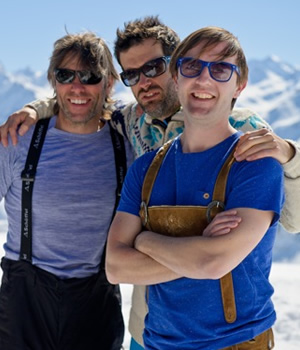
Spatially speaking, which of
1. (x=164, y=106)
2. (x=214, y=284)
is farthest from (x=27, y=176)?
(x=214, y=284)

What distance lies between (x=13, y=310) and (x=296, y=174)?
223cm

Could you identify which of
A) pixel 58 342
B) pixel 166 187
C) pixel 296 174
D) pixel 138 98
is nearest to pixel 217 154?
pixel 166 187

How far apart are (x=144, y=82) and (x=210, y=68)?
124 cm

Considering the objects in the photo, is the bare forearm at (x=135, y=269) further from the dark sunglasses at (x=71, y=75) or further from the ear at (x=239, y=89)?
the dark sunglasses at (x=71, y=75)

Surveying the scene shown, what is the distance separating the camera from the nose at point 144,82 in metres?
3.91

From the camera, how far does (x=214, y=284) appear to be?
261 cm

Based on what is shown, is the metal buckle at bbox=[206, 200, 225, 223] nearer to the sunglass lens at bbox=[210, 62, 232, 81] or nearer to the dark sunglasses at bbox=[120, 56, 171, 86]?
the sunglass lens at bbox=[210, 62, 232, 81]

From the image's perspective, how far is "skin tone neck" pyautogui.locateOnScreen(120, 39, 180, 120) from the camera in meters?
3.82

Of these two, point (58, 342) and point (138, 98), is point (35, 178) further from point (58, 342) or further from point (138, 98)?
point (58, 342)

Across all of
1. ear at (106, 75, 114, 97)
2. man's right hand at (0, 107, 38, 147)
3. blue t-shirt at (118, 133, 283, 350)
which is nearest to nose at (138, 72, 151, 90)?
ear at (106, 75, 114, 97)

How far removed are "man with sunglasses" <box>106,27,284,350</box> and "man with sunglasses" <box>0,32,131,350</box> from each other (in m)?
1.14

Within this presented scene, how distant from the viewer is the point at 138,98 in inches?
156

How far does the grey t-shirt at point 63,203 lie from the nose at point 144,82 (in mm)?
628

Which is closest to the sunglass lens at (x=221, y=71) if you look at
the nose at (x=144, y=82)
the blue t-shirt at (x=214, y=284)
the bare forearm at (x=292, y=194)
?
the blue t-shirt at (x=214, y=284)
